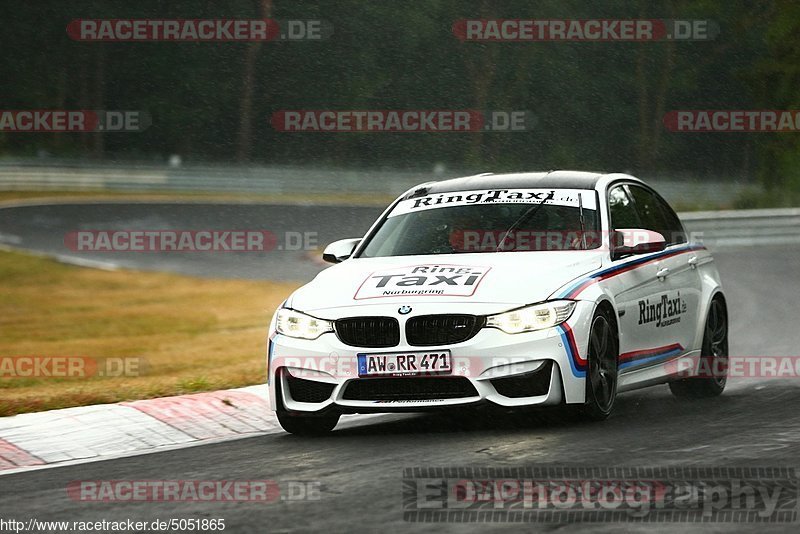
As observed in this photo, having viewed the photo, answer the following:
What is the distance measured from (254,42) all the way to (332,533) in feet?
136

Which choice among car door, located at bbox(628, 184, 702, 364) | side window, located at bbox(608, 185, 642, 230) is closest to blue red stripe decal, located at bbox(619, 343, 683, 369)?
car door, located at bbox(628, 184, 702, 364)

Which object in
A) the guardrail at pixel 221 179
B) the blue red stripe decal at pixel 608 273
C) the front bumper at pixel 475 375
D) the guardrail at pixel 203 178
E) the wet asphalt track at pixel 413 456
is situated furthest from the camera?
the guardrail at pixel 203 178

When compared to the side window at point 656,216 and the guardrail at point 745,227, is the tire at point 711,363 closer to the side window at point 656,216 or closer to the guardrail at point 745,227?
the side window at point 656,216

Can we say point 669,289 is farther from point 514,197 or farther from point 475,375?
point 475,375

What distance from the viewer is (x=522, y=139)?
45312 mm

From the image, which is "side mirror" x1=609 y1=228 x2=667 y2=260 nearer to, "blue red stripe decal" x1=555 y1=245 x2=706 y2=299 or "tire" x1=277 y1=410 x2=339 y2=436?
"blue red stripe decal" x1=555 y1=245 x2=706 y2=299

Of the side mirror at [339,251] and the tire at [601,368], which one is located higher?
the side mirror at [339,251]

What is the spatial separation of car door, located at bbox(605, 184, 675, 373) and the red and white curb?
2.34m

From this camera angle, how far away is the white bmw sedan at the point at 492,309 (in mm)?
8195

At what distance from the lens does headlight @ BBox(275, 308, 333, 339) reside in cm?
847

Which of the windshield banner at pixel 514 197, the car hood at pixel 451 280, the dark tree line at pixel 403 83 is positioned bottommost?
the car hood at pixel 451 280

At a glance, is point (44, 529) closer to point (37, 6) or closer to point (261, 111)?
point (261, 111)

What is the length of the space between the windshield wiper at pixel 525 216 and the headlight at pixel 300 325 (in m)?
1.39

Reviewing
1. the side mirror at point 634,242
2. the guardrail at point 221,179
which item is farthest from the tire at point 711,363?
the guardrail at point 221,179
